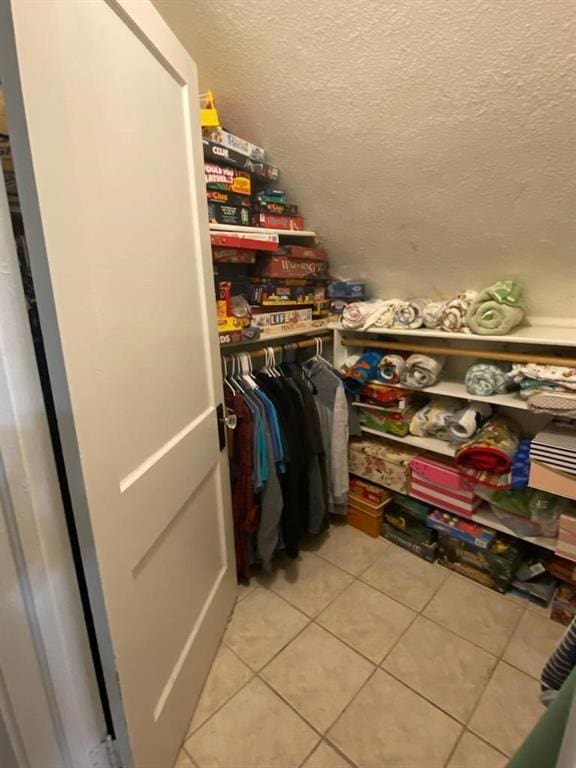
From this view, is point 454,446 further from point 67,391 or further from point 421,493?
point 67,391

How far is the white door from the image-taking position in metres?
0.61

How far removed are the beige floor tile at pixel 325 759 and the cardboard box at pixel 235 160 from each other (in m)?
1.98

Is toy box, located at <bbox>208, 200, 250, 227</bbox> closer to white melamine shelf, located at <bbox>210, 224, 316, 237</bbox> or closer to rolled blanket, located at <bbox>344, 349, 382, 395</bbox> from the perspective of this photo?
white melamine shelf, located at <bbox>210, 224, 316, 237</bbox>

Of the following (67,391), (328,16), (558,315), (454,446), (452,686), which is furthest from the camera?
(454,446)

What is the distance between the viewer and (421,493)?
5.89 ft

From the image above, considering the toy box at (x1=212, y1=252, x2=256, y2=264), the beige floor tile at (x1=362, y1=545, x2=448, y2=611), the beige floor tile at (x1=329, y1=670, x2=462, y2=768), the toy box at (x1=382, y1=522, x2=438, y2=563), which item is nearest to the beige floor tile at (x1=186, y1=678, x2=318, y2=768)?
the beige floor tile at (x1=329, y1=670, x2=462, y2=768)

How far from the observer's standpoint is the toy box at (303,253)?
170cm

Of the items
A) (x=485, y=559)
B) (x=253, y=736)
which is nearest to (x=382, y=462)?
(x=485, y=559)

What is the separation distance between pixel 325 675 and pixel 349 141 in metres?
1.91

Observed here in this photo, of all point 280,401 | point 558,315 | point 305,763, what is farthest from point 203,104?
point 305,763

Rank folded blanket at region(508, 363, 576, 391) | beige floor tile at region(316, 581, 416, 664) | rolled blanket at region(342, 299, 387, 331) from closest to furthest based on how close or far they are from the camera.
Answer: folded blanket at region(508, 363, 576, 391), beige floor tile at region(316, 581, 416, 664), rolled blanket at region(342, 299, 387, 331)

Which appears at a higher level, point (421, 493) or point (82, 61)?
point (82, 61)

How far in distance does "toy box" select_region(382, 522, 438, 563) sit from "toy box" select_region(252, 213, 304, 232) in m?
1.60

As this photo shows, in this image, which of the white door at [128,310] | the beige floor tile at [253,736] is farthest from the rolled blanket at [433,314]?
the beige floor tile at [253,736]
